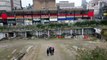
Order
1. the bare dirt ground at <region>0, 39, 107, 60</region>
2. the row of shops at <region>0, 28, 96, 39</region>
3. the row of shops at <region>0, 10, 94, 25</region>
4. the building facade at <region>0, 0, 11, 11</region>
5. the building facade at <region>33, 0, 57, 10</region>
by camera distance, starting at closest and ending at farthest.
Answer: the bare dirt ground at <region>0, 39, 107, 60</region>, the row of shops at <region>0, 28, 96, 39</region>, the row of shops at <region>0, 10, 94, 25</region>, the building facade at <region>33, 0, 57, 10</region>, the building facade at <region>0, 0, 11, 11</region>

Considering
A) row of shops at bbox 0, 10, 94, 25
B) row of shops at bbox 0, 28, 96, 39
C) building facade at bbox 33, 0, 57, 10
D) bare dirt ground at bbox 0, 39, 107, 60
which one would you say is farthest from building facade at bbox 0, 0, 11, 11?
bare dirt ground at bbox 0, 39, 107, 60

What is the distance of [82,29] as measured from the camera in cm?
7456

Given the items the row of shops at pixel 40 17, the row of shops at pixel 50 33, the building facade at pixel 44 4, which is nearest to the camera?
the row of shops at pixel 50 33

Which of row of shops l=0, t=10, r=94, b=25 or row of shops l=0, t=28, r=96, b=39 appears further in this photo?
row of shops l=0, t=10, r=94, b=25

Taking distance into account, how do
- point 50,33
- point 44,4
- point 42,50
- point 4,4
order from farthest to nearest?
point 4,4, point 44,4, point 50,33, point 42,50

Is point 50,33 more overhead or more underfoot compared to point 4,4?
more underfoot

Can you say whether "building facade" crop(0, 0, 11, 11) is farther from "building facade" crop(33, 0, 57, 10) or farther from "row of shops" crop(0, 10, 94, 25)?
"row of shops" crop(0, 10, 94, 25)

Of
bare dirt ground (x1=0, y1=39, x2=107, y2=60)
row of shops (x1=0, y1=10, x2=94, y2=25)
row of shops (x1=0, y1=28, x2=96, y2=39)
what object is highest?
row of shops (x1=0, y1=10, x2=94, y2=25)

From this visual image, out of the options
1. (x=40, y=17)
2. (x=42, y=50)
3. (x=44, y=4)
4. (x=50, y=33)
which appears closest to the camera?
(x=42, y=50)

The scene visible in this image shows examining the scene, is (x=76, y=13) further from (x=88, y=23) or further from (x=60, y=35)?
(x=60, y=35)

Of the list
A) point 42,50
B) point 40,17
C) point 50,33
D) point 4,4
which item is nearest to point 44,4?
point 4,4

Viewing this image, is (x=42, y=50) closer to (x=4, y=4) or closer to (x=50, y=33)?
(x=50, y=33)

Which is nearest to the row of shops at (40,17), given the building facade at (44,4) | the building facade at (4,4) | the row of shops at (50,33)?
the row of shops at (50,33)

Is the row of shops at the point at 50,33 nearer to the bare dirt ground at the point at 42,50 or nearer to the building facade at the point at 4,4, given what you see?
the bare dirt ground at the point at 42,50
